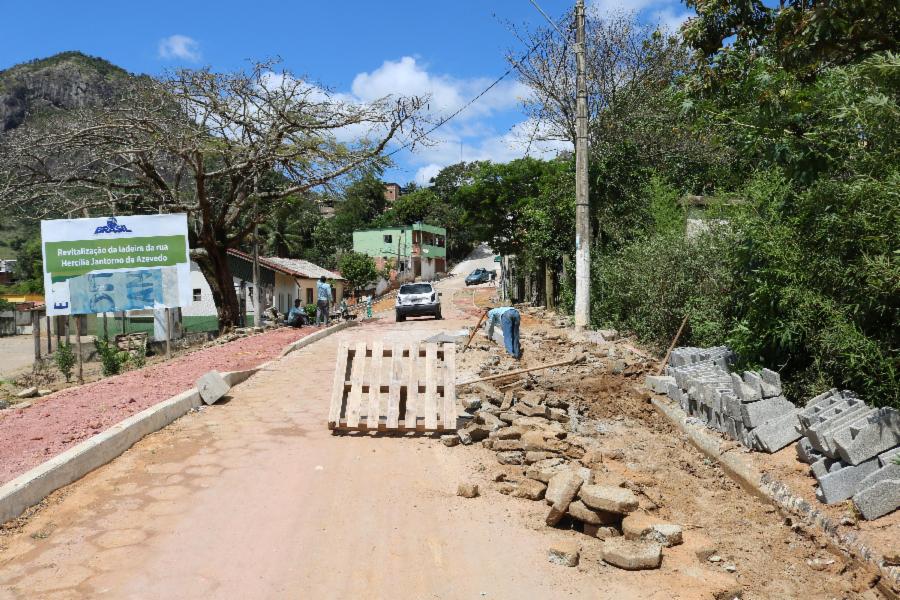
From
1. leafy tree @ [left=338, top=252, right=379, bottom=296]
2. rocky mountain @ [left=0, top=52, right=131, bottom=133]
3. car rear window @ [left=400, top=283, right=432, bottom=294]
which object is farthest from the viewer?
rocky mountain @ [left=0, top=52, right=131, bottom=133]

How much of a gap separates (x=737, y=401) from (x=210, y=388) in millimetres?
6754

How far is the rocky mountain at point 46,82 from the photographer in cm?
10214

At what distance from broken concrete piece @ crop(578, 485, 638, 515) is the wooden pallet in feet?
9.56

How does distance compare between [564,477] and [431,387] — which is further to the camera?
[431,387]

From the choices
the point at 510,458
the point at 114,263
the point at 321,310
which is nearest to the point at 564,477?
the point at 510,458

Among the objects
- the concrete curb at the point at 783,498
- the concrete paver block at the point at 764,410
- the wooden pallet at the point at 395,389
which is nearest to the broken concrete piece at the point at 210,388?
the wooden pallet at the point at 395,389

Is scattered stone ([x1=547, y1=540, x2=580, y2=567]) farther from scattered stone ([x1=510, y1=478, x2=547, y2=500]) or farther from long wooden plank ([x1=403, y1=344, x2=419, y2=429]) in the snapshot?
long wooden plank ([x1=403, y1=344, x2=419, y2=429])

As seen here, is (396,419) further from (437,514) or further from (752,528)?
(752,528)

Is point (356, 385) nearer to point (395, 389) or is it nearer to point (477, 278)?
point (395, 389)

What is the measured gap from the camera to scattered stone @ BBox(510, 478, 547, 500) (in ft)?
19.8

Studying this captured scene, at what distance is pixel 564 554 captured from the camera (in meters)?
4.82

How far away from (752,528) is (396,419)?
159 inches

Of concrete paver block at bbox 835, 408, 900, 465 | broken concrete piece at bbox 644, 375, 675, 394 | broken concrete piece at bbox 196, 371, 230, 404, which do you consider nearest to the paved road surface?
concrete paver block at bbox 835, 408, 900, 465

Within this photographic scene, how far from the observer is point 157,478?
646cm
